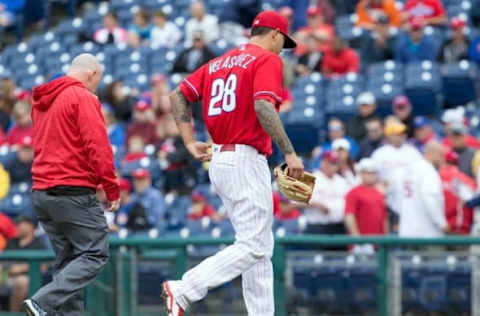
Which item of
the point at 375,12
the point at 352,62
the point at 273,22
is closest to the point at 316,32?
the point at 352,62

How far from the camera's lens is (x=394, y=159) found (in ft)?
38.0

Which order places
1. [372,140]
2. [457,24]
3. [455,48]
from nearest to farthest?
[372,140] → [457,24] → [455,48]

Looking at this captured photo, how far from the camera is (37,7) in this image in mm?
18469

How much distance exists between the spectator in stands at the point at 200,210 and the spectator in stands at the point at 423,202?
6.56 ft

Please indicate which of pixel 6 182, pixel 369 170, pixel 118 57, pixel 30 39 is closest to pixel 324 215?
pixel 369 170

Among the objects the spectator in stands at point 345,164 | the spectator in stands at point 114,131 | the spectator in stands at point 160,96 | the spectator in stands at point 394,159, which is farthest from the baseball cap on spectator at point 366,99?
the spectator in stands at point 114,131

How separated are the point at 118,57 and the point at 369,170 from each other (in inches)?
232

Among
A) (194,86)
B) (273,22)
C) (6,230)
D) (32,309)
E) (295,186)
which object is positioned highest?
(273,22)

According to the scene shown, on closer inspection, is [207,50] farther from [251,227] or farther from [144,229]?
[251,227]

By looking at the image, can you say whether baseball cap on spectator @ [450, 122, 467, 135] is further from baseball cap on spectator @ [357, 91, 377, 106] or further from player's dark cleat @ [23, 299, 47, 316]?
player's dark cleat @ [23, 299, 47, 316]

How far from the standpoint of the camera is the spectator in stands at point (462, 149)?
1137 cm

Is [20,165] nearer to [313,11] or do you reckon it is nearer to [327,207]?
[327,207]

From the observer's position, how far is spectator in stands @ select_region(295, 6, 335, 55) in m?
14.2

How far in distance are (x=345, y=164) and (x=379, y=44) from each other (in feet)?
10.3
